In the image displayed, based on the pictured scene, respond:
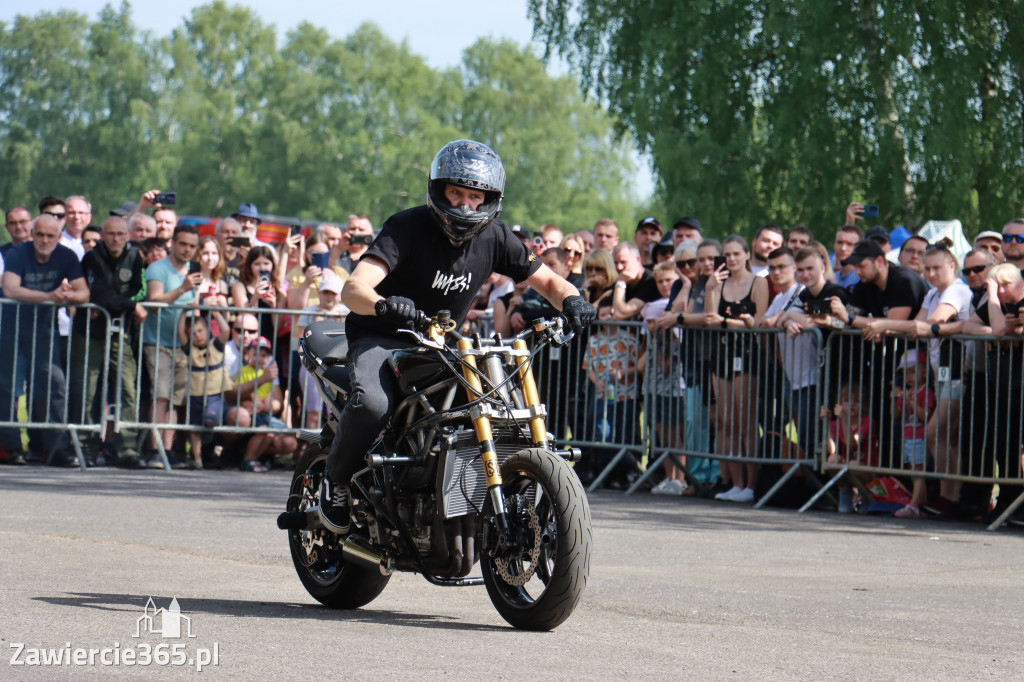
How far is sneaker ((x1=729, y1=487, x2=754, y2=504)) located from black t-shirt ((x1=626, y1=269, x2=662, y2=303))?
2025 mm

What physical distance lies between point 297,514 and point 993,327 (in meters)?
6.42

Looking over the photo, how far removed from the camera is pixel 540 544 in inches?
251

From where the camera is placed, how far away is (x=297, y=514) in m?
7.36

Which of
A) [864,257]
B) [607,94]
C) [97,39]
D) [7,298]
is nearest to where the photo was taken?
[864,257]

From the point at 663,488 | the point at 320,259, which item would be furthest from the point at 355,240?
the point at 663,488

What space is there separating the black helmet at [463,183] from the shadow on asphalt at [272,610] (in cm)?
167

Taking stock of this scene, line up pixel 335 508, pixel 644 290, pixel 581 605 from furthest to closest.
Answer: pixel 644 290 < pixel 581 605 < pixel 335 508

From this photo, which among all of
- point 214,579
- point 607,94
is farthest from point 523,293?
point 607,94

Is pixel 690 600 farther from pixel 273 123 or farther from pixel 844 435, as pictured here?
pixel 273 123

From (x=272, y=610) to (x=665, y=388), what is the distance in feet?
23.9

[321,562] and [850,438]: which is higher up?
[850,438]

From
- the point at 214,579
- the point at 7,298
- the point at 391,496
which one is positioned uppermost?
the point at 7,298

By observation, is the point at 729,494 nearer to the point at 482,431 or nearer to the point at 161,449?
the point at 161,449

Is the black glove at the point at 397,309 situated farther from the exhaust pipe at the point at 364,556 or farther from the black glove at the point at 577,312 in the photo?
the exhaust pipe at the point at 364,556
